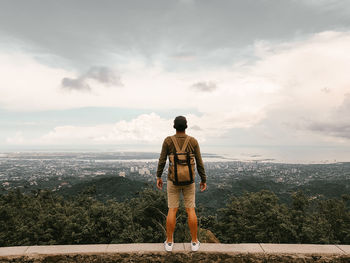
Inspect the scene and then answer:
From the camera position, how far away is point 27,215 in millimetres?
13195

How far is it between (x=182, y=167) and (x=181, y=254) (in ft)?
4.71

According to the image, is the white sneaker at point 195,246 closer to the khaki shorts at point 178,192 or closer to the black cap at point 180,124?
the khaki shorts at point 178,192

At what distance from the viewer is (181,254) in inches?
147

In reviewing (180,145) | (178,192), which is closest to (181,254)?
(178,192)

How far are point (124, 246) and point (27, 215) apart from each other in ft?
40.2

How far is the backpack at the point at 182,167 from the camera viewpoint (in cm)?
373

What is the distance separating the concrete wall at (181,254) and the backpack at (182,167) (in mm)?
1193

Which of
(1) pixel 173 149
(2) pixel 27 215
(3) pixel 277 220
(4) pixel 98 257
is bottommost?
(2) pixel 27 215

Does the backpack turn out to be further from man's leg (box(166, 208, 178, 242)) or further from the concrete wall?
the concrete wall

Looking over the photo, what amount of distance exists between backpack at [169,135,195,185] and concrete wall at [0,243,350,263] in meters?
1.19

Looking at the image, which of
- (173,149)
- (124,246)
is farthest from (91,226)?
(173,149)

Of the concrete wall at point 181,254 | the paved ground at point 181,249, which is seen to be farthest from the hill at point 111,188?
the concrete wall at point 181,254

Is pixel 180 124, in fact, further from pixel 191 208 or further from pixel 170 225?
pixel 170 225

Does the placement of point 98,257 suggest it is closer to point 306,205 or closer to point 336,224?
point 306,205
